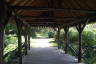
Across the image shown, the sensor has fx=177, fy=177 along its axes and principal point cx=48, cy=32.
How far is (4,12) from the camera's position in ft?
14.7

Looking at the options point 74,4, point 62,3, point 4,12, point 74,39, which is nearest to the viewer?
point 4,12

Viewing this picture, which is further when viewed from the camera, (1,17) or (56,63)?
(56,63)

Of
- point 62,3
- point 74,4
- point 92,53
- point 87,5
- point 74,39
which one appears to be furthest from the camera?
point 74,39

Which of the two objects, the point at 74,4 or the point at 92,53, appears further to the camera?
the point at 92,53

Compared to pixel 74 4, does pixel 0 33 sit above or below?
below

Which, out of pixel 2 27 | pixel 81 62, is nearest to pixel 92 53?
pixel 81 62

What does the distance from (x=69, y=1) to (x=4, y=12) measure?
3.27m

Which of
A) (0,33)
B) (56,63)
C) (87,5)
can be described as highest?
(87,5)

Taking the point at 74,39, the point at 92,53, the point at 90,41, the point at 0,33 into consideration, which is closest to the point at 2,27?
the point at 0,33

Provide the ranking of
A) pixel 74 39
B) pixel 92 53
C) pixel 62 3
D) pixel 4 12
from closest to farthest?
pixel 4 12, pixel 62 3, pixel 92 53, pixel 74 39

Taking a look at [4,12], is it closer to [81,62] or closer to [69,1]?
[69,1]

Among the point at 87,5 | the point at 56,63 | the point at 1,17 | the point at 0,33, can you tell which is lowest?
the point at 56,63

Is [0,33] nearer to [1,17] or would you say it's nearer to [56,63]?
[1,17]

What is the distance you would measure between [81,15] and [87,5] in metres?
1.40
